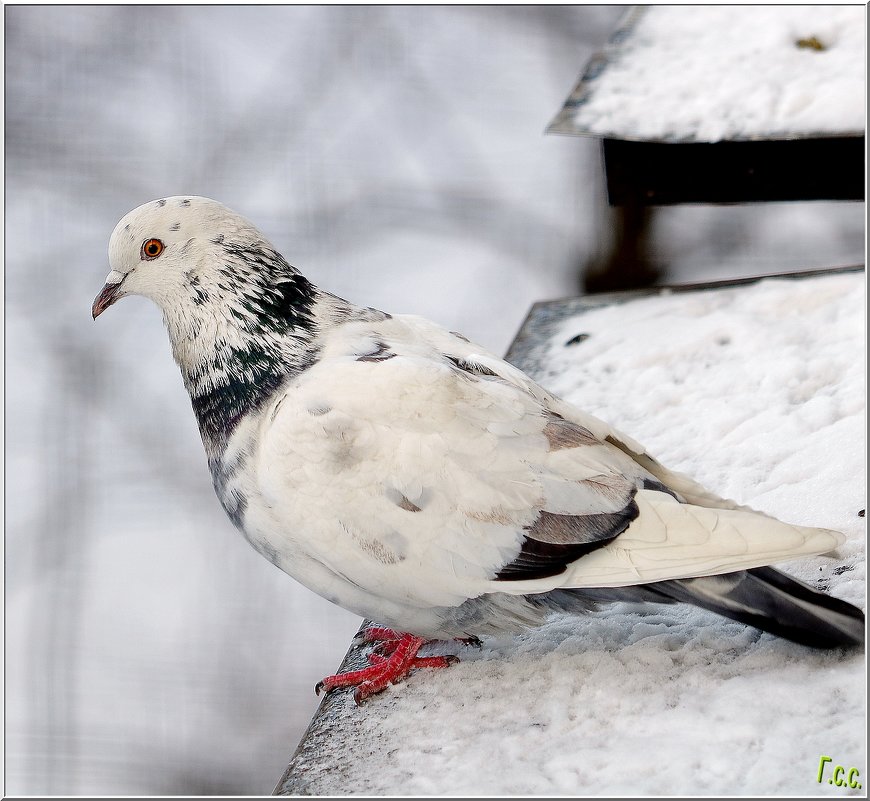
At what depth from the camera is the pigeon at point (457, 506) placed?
183cm

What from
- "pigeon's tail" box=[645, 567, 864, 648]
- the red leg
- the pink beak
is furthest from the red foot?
the pink beak

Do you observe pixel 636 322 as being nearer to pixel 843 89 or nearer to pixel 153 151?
pixel 843 89

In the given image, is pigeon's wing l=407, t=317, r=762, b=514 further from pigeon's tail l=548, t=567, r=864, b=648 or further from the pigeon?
pigeon's tail l=548, t=567, r=864, b=648

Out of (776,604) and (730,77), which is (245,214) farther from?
(776,604)

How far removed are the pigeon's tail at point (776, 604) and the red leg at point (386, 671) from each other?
51 cm

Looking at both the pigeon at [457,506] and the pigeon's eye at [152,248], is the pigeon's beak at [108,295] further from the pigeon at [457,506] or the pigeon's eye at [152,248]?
the pigeon at [457,506]

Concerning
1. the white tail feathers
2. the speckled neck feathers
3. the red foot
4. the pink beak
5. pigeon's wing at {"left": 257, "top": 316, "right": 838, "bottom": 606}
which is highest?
the pink beak

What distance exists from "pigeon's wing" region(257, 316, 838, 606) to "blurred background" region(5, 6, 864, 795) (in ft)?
9.11

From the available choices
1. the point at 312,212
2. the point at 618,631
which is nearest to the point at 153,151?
the point at 312,212

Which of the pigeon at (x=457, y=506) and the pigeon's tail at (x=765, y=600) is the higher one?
the pigeon at (x=457, y=506)

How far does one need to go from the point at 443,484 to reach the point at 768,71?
2.48m

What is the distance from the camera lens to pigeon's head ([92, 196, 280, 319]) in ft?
7.03

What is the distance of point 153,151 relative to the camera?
510 centimetres

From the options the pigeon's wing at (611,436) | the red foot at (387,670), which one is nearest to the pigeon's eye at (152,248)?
the pigeon's wing at (611,436)
